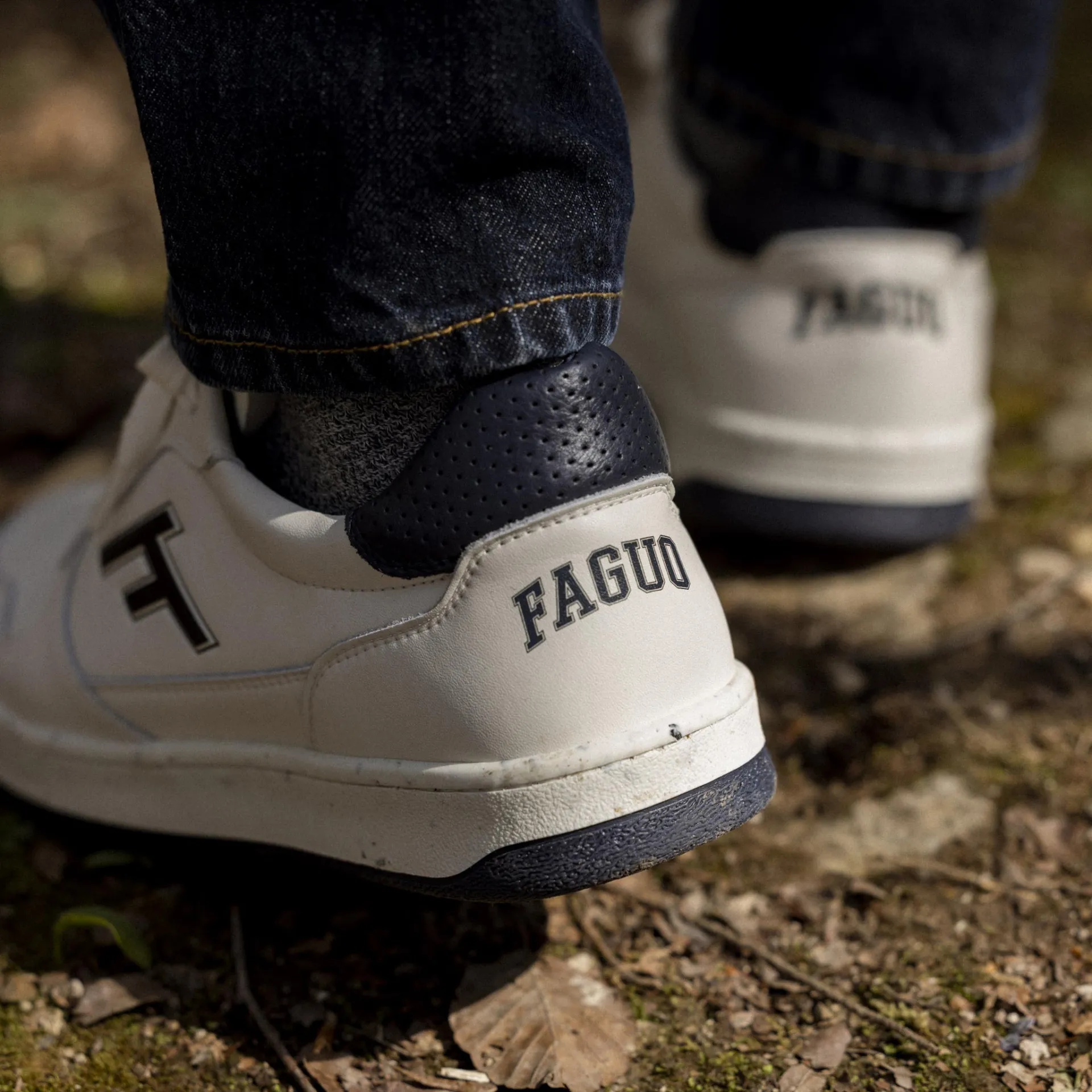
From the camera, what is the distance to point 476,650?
960mm

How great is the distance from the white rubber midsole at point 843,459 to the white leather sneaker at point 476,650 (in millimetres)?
773

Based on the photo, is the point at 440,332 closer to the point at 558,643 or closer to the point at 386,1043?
the point at 558,643

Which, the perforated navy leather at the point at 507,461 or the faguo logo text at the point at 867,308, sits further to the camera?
the faguo logo text at the point at 867,308

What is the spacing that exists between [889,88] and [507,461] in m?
1.06

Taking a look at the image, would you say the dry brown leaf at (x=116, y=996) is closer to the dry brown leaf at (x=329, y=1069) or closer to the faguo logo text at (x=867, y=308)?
the dry brown leaf at (x=329, y=1069)

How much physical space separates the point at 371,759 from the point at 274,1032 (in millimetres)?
306

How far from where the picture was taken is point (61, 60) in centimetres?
382

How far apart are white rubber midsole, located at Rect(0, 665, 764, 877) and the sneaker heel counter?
27 mm

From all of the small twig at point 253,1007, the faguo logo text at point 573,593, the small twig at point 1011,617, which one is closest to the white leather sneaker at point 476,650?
the faguo logo text at point 573,593

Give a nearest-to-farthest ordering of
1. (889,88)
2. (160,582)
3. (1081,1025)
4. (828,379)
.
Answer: (1081,1025), (160,582), (889,88), (828,379)

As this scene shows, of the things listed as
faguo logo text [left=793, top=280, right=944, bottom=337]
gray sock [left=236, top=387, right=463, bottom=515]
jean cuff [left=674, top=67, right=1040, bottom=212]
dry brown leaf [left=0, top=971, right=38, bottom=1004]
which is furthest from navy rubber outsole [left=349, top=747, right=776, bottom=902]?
jean cuff [left=674, top=67, right=1040, bottom=212]

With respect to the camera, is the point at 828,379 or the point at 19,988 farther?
the point at 828,379

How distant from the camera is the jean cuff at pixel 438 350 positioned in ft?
2.97

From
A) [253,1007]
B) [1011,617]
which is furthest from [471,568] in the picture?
[1011,617]
